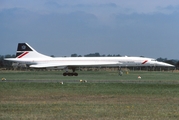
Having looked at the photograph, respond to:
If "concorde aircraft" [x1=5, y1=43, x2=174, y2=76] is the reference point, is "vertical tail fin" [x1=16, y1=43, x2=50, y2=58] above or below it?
above

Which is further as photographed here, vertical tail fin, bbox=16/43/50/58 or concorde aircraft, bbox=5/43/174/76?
vertical tail fin, bbox=16/43/50/58

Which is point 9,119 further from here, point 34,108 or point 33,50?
point 33,50

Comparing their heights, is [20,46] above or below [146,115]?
above

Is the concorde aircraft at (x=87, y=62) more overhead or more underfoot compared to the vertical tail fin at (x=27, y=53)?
more underfoot

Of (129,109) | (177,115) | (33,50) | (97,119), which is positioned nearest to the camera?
(97,119)

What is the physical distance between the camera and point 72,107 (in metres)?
18.3

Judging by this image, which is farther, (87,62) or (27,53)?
(27,53)

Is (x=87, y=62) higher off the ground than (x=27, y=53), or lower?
lower

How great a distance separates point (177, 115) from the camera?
50.2 feet

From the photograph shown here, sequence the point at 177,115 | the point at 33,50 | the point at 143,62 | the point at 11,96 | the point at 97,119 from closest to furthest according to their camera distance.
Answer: the point at 97,119 → the point at 177,115 → the point at 11,96 → the point at 143,62 → the point at 33,50

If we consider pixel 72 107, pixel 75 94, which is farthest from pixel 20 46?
pixel 72 107

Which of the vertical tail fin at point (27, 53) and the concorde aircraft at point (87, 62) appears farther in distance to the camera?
the vertical tail fin at point (27, 53)

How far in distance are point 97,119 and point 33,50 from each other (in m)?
62.1

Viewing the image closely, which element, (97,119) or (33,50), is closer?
(97,119)
